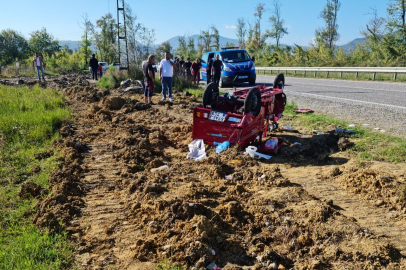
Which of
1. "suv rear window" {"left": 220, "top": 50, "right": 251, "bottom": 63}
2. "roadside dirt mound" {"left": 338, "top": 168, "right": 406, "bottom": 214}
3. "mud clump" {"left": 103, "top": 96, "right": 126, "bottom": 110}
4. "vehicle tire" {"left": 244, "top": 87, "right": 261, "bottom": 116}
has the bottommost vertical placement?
"roadside dirt mound" {"left": 338, "top": 168, "right": 406, "bottom": 214}

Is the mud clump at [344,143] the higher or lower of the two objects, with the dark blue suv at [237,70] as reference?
lower

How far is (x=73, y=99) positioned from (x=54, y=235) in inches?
484

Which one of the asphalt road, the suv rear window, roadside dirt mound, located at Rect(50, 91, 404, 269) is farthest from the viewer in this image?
the suv rear window

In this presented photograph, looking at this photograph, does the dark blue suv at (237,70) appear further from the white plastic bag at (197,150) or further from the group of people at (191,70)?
the white plastic bag at (197,150)

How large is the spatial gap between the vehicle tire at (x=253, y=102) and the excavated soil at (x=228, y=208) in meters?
0.85

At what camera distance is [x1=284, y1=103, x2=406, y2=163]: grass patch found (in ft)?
18.6

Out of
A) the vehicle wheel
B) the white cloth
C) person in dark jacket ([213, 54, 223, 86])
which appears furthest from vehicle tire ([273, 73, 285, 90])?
person in dark jacket ([213, 54, 223, 86])

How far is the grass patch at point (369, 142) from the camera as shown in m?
5.66

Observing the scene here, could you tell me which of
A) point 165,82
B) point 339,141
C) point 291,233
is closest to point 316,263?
point 291,233

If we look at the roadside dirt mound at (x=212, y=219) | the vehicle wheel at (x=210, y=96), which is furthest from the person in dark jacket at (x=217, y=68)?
the roadside dirt mound at (x=212, y=219)

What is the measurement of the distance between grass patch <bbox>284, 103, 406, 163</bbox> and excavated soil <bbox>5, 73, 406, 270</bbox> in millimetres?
326

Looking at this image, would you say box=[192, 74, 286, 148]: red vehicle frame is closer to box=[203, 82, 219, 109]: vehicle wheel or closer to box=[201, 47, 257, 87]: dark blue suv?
box=[203, 82, 219, 109]: vehicle wheel

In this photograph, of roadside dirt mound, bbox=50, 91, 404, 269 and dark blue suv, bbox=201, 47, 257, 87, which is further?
dark blue suv, bbox=201, 47, 257, 87

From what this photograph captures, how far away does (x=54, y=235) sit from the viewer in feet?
11.8
